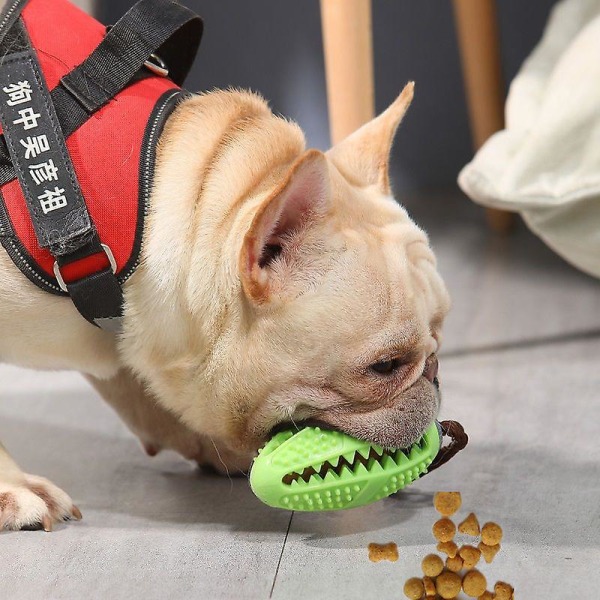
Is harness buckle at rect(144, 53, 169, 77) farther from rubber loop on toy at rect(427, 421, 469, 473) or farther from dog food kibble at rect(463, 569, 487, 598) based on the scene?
dog food kibble at rect(463, 569, 487, 598)

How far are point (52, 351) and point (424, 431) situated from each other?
0.41 meters

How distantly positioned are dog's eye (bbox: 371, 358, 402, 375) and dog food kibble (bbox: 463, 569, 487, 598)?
0.72 ft

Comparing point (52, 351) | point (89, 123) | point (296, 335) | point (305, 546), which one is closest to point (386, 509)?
point (305, 546)

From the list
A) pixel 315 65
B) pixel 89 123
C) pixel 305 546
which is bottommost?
pixel 315 65

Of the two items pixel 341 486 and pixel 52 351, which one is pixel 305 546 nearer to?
pixel 341 486

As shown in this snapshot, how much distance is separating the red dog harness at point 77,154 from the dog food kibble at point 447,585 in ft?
1.38

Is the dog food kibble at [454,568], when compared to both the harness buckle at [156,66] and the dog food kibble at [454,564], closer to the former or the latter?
the dog food kibble at [454,564]

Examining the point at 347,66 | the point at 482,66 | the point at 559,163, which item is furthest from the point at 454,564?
the point at 482,66

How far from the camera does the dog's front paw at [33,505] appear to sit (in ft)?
3.52

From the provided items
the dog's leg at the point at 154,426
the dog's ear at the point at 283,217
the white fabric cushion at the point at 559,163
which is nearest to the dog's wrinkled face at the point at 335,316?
the dog's ear at the point at 283,217

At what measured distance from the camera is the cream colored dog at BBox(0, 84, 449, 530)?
97 centimetres

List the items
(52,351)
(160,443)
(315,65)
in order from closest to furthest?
(52,351), (160,443), (315,65)

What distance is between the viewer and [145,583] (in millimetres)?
959

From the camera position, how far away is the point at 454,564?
2.96 feet
